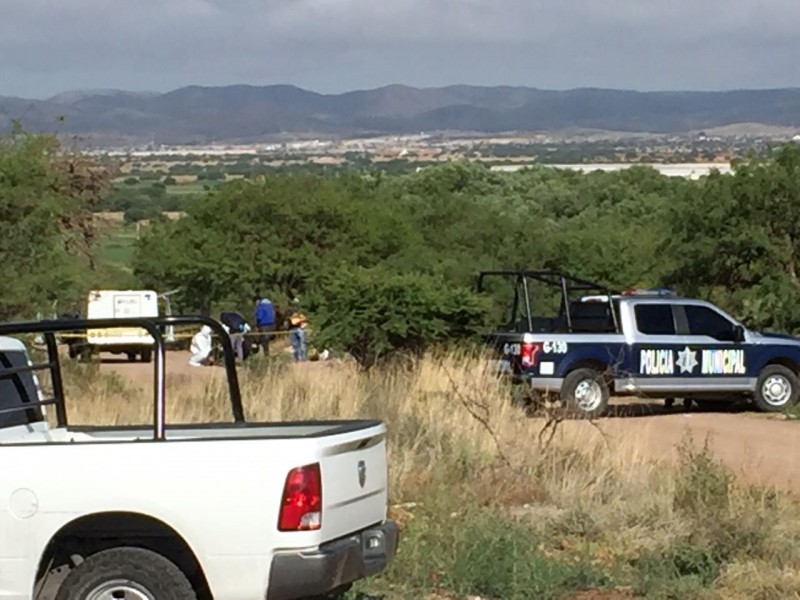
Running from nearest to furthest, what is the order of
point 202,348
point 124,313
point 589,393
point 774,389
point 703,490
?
1. point 703,490
2. point 589,393
3. point 774,389
4. point 202,348
5. point 124,313

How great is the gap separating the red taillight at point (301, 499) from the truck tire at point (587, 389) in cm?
1431

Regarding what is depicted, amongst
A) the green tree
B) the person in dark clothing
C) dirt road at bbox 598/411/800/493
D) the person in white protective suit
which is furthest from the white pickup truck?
the person in white protective suit

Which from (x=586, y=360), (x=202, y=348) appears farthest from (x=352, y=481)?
(x=202, y=348)

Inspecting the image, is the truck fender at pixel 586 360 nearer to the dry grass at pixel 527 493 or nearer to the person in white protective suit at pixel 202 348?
the dry grass at pixel 527 493

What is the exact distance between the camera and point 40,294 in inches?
880

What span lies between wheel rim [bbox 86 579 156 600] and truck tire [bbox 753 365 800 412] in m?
16.6

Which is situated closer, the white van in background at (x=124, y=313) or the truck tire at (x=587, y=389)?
the truck tire at (x=587, y=389)

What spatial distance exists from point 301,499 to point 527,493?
19.0 feet

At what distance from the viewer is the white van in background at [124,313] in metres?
33.3

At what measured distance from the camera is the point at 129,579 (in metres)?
7.86

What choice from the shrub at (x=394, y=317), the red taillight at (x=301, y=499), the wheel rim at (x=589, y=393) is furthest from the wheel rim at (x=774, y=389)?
the red taillight at (x=301, y=499)

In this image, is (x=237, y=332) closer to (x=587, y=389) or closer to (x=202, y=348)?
(x=202, y=348)

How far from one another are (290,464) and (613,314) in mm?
15486

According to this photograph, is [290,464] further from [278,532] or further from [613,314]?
[613,314]
